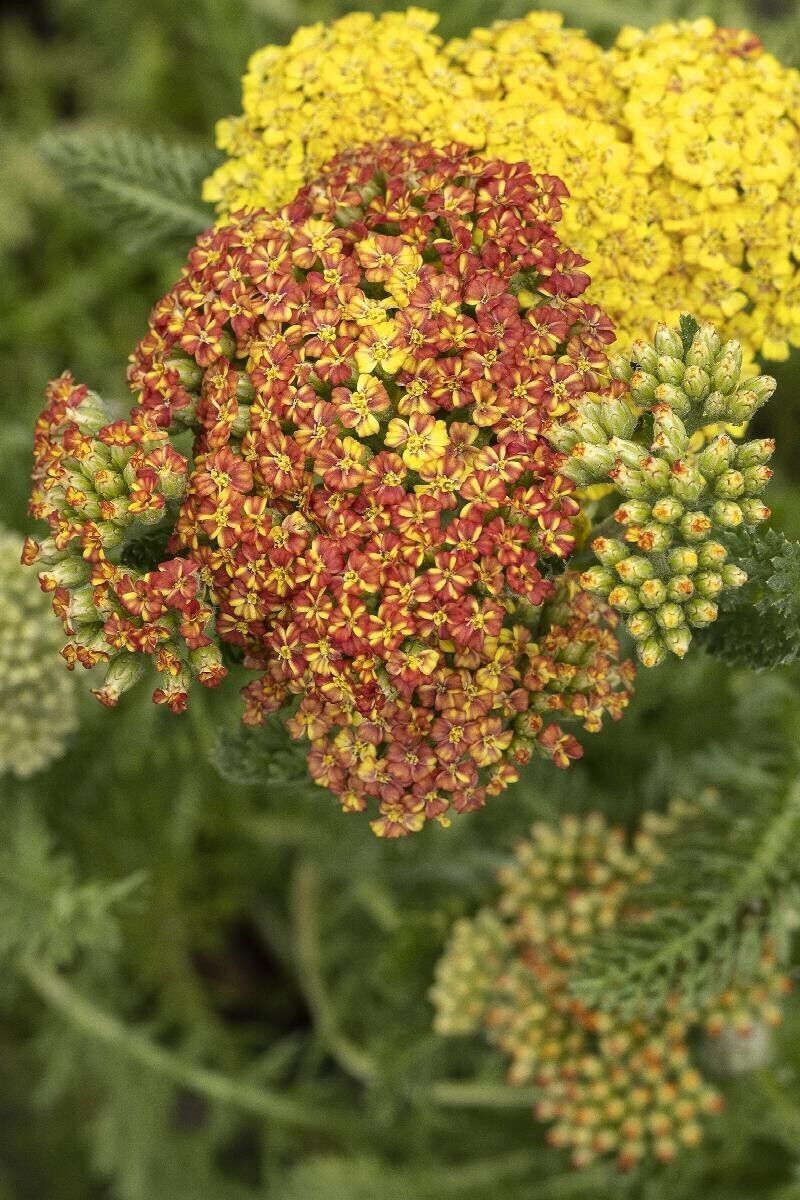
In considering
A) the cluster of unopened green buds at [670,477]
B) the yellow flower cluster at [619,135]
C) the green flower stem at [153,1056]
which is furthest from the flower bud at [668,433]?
the green flower stem at [153,1056]

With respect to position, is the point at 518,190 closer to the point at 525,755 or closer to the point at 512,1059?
the point at 525,755

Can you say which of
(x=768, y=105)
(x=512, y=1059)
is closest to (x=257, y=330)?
(x=768, y=105)

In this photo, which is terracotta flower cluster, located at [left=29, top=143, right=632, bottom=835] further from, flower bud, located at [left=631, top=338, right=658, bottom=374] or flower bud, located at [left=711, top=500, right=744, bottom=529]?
flower bud, located at [left=711, top=500, right=744, bottom=529]

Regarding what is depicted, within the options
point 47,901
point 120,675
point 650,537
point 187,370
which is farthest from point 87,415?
point 47,901

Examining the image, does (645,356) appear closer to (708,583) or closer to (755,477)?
(755,477)

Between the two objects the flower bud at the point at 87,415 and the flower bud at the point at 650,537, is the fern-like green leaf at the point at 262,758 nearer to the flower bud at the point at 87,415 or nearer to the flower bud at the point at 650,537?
the flower bud at the point at 87,415
